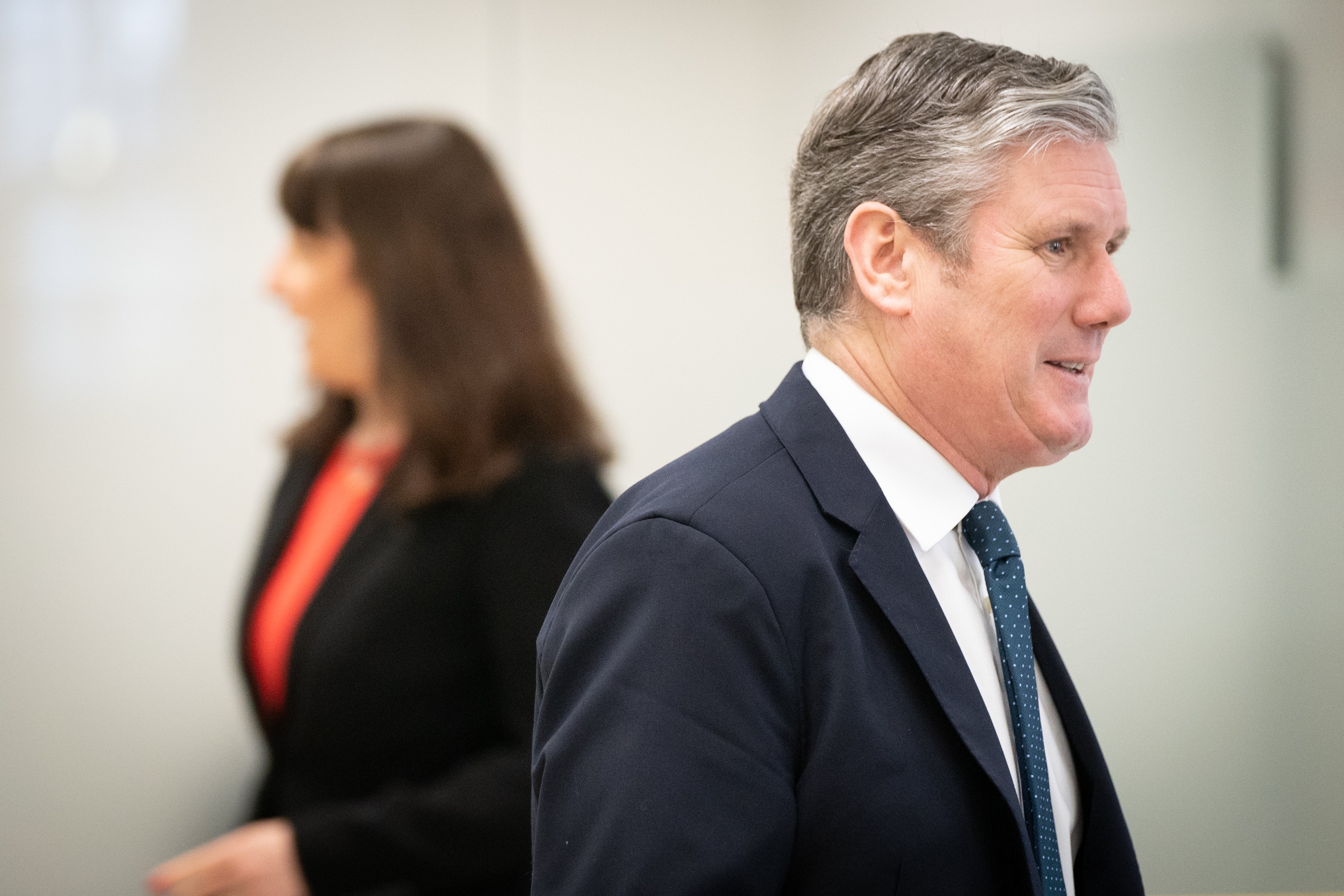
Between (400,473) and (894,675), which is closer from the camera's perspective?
(894,675)

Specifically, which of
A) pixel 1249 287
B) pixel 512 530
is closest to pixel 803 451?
pixel 512 530

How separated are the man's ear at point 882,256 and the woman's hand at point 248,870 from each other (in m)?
1.16

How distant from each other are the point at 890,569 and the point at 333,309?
49.2 inches

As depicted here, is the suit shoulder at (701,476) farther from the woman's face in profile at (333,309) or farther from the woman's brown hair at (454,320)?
the woman's face in profile at (333,309)

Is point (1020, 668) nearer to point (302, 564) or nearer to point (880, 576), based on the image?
point (880, 576)

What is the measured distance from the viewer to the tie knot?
3.29ft

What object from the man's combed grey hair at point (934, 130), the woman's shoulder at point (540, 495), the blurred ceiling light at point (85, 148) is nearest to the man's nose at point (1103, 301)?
the man's combed grey hair at point (934, 130)

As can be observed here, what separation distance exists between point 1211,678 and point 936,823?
151cm

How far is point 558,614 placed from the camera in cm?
89

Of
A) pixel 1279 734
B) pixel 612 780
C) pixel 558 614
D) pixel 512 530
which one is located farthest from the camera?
pixel 1279 734

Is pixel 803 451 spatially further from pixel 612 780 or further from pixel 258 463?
pixel 258 463

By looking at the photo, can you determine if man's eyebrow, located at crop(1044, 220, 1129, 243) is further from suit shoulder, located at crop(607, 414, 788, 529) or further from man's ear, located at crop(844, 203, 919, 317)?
suit shoulder, located at crop(607, 414, 788, 529)

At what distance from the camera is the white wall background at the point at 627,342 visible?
204 centimetres

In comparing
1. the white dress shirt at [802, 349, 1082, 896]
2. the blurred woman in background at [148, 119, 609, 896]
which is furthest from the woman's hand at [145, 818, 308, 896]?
the white dress shirt at [802, 349, 1082, 896]
